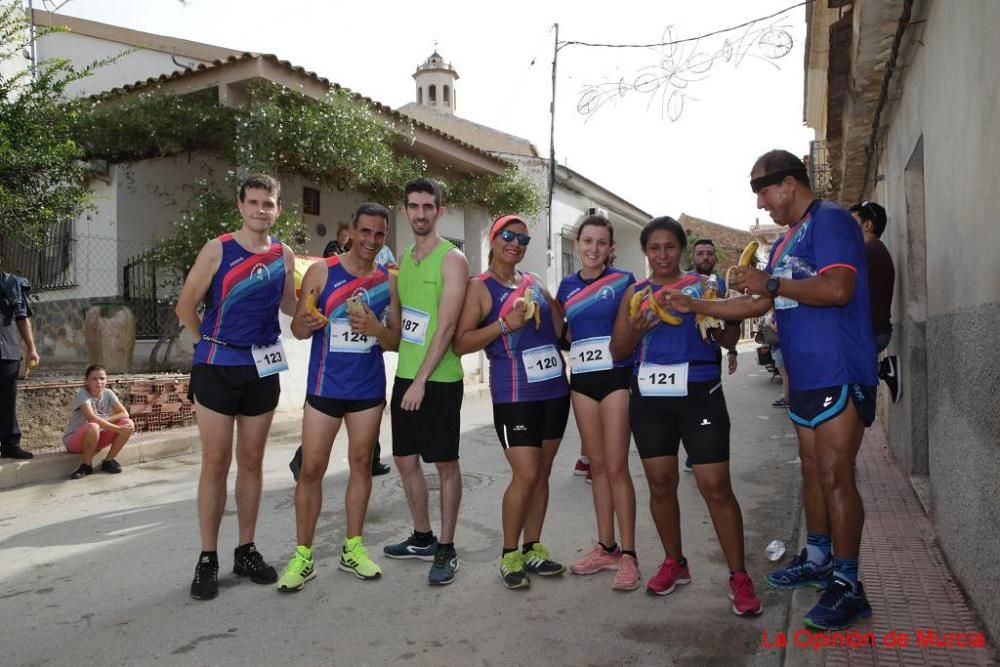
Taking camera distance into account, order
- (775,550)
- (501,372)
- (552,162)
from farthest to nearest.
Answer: (552,162)
(775,550)
(501,372)

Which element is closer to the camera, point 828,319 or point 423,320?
point 828,319

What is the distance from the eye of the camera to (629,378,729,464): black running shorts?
3.43 m

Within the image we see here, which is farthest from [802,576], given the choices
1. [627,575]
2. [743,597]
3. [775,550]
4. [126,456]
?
[126,456]

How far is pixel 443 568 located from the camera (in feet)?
12.8

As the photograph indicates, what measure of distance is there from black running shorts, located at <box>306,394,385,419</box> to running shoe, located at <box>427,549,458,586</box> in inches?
33.7

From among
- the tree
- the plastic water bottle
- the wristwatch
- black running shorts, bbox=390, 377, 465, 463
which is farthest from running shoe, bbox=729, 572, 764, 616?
the tree

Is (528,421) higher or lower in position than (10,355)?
lower

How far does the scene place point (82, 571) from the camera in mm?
4242

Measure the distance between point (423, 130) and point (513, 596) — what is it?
1111 cm

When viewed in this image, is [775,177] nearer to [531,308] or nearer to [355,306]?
[531,308]

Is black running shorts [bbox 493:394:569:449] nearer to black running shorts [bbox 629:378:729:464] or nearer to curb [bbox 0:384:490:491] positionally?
black running shorts [bbox 629:378:729:464]

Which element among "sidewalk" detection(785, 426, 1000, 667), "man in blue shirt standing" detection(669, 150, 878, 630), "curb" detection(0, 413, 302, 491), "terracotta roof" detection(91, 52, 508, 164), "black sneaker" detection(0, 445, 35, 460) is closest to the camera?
"sidewalk" detection(785, 426, 1000, 667)

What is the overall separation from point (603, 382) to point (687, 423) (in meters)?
0.51

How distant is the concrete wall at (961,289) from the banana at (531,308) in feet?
6.14
